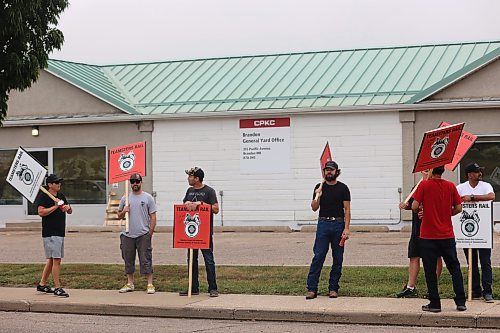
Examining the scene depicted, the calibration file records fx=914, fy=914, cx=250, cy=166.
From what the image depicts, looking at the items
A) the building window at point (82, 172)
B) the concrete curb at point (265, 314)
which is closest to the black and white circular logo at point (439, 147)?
the concrete curb at point (265, 314)

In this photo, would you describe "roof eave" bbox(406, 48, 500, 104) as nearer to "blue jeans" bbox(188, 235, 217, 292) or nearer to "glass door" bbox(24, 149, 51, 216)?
"glass door" bbox(24, 149, 51, 216)

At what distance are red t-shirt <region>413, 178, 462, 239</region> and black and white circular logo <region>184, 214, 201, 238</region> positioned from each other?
3576 mm

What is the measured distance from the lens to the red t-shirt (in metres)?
11.5

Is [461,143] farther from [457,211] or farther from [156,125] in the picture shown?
[156,125]

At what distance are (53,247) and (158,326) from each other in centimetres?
282

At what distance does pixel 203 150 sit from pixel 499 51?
919 centimetres

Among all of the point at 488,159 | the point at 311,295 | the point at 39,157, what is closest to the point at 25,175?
the point at 311,295

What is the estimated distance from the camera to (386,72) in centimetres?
2881

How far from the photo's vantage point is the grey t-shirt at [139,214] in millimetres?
13883

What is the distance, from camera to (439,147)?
1184 cm

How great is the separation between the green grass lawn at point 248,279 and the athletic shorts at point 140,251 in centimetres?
63

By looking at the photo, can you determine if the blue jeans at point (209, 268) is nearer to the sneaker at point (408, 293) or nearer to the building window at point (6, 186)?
the sneaker at point (408, 293)

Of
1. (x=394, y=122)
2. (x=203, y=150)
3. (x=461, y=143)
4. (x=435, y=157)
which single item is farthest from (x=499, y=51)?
(x=435, y=157)

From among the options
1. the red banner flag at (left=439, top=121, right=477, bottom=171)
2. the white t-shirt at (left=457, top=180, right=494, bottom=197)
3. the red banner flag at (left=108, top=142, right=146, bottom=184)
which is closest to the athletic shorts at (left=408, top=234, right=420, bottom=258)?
the white t-shirt at (left=457, top=180, right=494, bottom=197)
